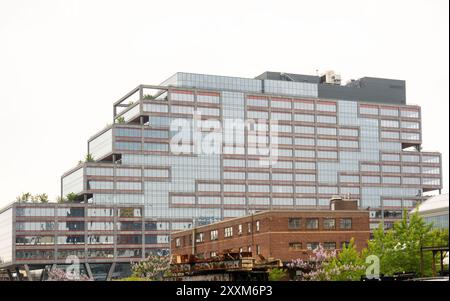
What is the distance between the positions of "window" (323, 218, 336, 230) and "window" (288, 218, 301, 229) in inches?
176

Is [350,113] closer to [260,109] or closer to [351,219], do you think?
[260,109]

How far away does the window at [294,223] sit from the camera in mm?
138750

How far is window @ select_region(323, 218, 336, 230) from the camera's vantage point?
138500 millimetres

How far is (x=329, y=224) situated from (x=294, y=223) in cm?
605

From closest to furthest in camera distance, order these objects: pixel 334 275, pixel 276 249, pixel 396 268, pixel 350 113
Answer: pixel 396 268, pixel 334 275, pixel 276 249, pixel 350 113

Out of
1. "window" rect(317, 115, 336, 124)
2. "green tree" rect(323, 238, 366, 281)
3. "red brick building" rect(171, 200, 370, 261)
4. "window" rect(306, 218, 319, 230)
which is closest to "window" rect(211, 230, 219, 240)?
"red brick building" rect(171, 200, 370, 261)

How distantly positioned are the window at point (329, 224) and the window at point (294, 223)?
4473mm

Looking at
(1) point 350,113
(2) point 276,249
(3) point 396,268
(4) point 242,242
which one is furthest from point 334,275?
(1) point 350,113

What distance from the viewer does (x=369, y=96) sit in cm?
14588

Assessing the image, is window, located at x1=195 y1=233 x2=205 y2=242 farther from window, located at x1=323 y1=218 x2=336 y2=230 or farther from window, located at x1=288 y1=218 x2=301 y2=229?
window, located at x1=323 y1=218 x2=336 y2=230

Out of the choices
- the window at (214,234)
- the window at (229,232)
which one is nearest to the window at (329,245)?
the window at (229,232)

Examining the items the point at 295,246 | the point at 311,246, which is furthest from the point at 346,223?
the point at 295,246
